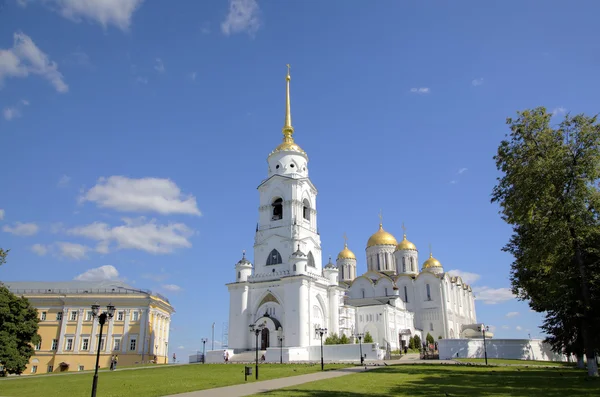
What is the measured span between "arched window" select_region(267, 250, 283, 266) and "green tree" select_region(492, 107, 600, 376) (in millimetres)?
26694

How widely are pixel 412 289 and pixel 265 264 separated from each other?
2603cm

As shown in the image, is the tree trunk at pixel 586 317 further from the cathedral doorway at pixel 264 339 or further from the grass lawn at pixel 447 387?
the cathedral doorway at pixel 264 339

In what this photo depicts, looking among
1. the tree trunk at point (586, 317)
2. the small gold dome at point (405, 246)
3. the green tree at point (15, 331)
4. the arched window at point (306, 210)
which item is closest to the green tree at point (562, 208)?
the tree trunk at point (586, 317)

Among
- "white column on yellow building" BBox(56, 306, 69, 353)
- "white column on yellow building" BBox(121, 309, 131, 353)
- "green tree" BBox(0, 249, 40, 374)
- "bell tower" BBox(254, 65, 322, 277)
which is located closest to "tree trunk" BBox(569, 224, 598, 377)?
"bell tower" BBox(254, 65, 322, 277)

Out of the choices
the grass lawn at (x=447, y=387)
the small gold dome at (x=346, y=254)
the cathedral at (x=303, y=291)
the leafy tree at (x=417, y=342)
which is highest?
the small gold dome at (x=346, y=254)

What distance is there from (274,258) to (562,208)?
30.5 m

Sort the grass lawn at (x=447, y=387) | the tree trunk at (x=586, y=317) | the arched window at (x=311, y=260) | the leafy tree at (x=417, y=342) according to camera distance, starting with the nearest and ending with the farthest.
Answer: the grass lawn at (x=447, y=387) → the tree trunk at (x=586, y=317) → the arched window at (x=311, y=260) → the leafy tree at (x=417, y=342)

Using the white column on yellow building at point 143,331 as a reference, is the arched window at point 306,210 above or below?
above

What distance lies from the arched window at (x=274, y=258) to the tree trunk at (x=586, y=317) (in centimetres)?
2951

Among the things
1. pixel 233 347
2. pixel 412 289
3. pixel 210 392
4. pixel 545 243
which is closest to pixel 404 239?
pixel 412 289

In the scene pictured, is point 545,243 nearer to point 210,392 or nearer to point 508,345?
point 210,392

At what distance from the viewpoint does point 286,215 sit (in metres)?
48.2

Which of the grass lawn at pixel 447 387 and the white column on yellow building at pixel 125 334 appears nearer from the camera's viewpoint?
the grass lawn at pixel 447 387

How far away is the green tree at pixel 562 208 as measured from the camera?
21.3 m
